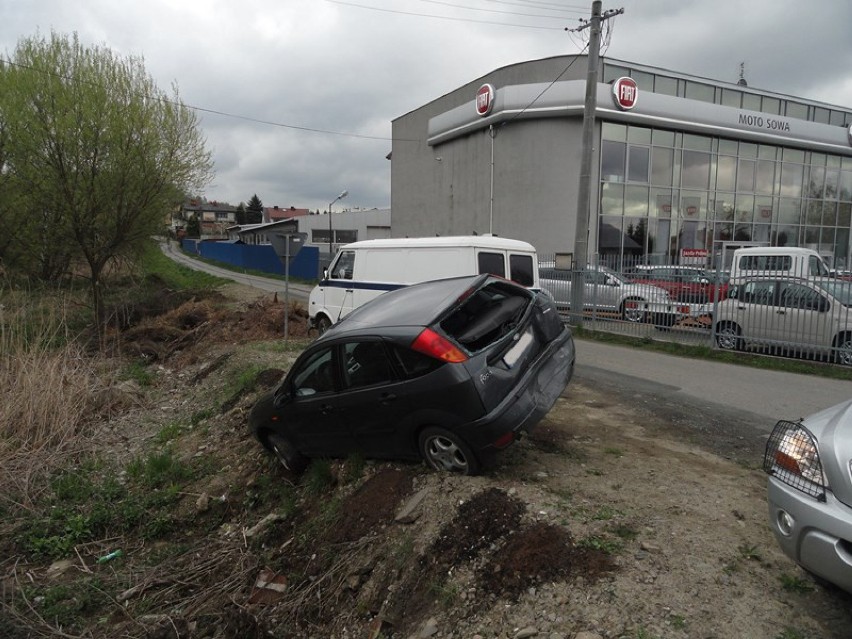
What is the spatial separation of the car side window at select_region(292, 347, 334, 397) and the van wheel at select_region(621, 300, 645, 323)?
385 inches

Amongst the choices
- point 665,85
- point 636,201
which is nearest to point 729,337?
point 636,201

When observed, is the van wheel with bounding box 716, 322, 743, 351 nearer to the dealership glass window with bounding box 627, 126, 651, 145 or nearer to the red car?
the red car

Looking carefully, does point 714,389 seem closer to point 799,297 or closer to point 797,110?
point 799,297

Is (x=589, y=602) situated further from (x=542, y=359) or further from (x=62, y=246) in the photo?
(x=62, y=246)

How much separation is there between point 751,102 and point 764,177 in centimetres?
392

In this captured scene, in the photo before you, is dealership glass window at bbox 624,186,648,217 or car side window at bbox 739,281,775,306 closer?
car side window at bbox 739,281,775,306

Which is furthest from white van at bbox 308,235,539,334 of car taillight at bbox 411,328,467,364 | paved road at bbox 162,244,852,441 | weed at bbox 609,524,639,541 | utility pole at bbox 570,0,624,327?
weed at bbox 609,524,639,541

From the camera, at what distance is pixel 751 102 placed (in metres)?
29.4

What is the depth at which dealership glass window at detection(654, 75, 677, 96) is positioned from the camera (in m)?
26.7

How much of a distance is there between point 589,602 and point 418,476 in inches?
75.5

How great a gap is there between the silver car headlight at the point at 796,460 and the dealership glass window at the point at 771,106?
33106 mm

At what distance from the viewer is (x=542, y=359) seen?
5039mm

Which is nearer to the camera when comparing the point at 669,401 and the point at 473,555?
the point at 473,555

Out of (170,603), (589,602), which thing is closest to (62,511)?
(170,603)
